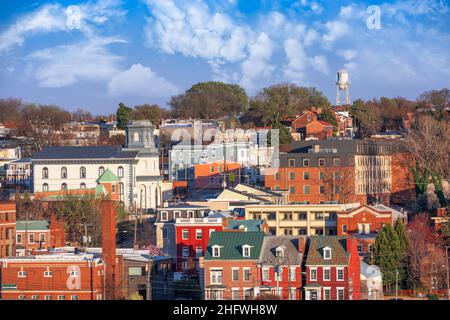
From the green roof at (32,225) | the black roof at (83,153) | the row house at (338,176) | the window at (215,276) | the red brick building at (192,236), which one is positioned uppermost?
the black roof at (83,153)

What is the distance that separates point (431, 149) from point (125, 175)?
1803cm

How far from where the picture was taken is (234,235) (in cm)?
3600

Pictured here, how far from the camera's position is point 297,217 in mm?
47562

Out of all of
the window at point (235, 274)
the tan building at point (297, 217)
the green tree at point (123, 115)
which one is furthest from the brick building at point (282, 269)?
the green tree at point (123, 115)

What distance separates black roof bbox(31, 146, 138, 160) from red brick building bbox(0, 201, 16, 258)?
21287 mm

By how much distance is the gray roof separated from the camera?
34469 mm

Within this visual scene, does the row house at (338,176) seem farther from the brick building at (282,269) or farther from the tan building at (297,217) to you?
the brick building at (282,269)

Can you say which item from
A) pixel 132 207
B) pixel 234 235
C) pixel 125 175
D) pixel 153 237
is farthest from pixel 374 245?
pixel 125 175

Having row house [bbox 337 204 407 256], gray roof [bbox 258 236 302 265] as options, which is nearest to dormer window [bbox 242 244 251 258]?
gray roof [bbox 258 236 302 265]

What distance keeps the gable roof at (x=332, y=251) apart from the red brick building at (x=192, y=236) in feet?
19.7

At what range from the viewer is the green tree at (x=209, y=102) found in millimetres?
94688

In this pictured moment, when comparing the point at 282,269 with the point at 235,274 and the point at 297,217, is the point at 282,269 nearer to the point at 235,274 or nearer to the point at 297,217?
the point at 235,274
